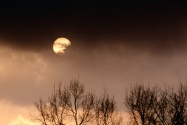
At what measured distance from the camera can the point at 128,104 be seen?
4819 cm

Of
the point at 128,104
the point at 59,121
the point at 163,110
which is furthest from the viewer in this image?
the point at 128,104

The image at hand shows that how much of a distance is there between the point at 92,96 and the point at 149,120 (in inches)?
347

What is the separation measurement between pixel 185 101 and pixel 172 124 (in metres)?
3.61

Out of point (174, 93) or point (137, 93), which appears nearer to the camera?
point (174, 93)

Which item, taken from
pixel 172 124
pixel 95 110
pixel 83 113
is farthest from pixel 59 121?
pixel 172 124

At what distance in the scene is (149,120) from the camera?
46.2 meters

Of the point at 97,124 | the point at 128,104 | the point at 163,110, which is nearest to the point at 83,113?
the point at 97,124

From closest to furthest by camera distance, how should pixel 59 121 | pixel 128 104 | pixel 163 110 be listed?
1. pixel 59 121
2. pixel 163 110
3. pixel 128 104

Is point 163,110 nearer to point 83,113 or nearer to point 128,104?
point 128,104

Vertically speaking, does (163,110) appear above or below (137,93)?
below

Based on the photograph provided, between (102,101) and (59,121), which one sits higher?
(102,101)

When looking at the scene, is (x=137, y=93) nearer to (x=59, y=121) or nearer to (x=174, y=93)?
(x=174, y=93)

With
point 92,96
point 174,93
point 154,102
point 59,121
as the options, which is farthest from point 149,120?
point 59,121

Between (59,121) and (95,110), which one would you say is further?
(95,110)
